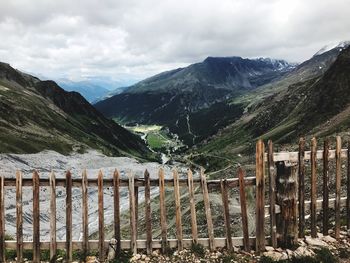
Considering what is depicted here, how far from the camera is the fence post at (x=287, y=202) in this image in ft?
50.7

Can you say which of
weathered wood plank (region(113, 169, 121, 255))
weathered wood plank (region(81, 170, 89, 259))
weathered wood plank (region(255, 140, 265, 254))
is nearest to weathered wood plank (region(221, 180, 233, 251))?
weathered wood plank (region(255, 140, 265, 254))

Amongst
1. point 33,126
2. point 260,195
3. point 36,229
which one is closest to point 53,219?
point 36,229

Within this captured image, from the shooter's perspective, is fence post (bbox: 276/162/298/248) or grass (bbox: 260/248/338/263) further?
fence post (bbox: 276/162/298/248)

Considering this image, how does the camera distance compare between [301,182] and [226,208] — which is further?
[301,182]

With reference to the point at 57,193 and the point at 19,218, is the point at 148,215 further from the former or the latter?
the point at 57,193

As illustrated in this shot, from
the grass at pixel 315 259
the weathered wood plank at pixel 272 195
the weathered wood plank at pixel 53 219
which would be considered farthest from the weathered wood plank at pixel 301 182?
the weathered wood plank at pixel 53 219

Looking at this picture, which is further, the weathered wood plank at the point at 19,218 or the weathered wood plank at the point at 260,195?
the weathered wood plank at the point at 260,195

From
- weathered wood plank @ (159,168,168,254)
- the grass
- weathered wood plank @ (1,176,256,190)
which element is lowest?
the grass

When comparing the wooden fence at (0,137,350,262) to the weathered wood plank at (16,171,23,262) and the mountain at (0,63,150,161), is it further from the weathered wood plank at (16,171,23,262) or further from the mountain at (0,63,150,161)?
the mountain at (0,63,150,161)

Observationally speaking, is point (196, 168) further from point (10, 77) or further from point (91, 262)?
point (10, 77)

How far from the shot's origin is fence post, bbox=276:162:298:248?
15.5 meters

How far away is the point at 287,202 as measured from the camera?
15.5 m

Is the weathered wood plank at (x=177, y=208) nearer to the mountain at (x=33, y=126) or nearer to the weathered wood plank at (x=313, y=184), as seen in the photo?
the weathered wood plank at (x=313, y=184)

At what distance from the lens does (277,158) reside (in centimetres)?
1547
